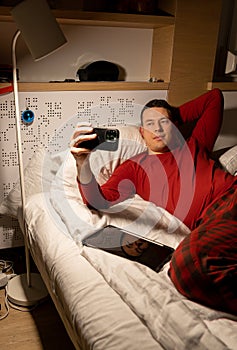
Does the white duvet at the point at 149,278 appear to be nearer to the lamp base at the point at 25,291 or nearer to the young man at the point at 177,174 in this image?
the young man at the point at 177,174

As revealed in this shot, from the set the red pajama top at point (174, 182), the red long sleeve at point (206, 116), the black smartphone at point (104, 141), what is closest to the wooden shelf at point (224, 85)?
the red long sleeve at point (206, 116)

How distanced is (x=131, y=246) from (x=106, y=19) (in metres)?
1.08

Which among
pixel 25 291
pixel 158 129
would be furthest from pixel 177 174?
pixel 25 291

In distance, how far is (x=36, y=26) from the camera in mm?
1422

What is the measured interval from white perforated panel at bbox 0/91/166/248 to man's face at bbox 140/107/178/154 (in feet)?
1.19

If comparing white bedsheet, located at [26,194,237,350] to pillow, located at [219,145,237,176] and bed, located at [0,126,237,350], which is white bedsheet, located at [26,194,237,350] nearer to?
bed, located at [0,126,237,350]

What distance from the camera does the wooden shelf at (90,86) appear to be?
6.32ft

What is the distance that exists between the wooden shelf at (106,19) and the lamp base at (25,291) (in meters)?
1.21

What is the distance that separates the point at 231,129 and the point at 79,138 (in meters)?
1.26

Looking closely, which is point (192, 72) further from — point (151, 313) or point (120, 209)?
point (151, 313)

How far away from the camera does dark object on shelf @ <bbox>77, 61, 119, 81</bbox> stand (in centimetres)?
205

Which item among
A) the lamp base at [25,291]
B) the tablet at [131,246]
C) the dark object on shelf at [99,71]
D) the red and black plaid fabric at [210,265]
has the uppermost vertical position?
the dark object on shelf at [99,71]

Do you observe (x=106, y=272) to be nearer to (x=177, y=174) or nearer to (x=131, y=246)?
(x=131, y=246)

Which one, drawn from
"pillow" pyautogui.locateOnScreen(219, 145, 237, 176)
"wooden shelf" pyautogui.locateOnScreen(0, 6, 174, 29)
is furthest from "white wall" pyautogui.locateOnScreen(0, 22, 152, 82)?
"pillow" pyautogui.locateOnScreen(219, 145, 237, 176)
